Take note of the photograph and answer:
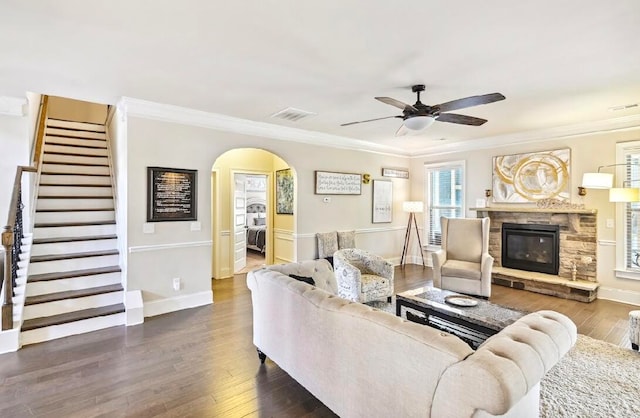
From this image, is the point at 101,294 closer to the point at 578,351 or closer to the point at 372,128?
the point at 372,128

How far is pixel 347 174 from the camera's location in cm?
630

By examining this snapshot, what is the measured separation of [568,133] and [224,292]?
606cm

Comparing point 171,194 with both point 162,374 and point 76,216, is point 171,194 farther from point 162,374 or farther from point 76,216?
point 162,374

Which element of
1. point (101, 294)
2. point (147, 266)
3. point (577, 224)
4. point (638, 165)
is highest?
point (638, 165)

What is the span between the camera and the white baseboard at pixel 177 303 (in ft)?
13.5

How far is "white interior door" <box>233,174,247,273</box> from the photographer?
20.9 ft

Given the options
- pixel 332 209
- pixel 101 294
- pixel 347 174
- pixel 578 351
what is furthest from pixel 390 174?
pixel 101 294

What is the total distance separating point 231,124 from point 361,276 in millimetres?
2884

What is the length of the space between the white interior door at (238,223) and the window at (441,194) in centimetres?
407

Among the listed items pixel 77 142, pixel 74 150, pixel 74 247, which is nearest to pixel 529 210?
pixel 74 247

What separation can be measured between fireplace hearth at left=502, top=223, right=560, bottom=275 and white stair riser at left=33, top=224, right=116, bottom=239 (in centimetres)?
657

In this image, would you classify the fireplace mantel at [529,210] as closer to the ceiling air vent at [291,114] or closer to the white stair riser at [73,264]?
the ceiling air vent at [291,114]

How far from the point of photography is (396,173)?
725cm

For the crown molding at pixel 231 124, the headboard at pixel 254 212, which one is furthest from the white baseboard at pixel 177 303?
the headboard at pixel 254 212
